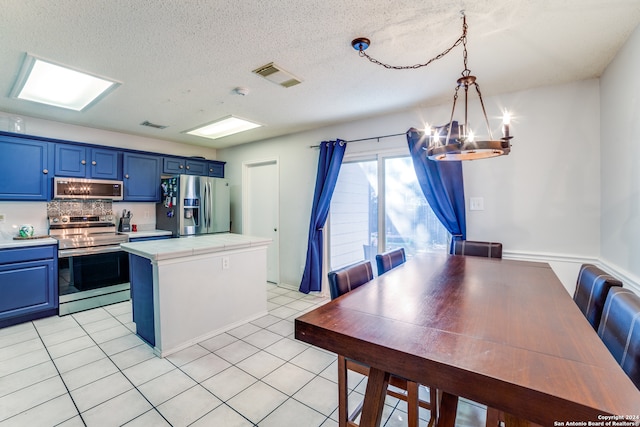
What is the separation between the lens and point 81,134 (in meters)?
4.00

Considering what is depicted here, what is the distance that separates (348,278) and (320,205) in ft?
7.46

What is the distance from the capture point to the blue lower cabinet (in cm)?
255

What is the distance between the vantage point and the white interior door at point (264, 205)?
4781 mm

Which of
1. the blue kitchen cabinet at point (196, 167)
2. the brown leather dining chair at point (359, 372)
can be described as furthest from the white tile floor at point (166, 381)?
the blue kitchen cabinet at point (196, 167)

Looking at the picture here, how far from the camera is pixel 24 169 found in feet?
11.1

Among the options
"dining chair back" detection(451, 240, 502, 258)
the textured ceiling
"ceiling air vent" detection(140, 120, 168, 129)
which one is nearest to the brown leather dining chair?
"dining chair back" detection(451, 240, 502, 258)

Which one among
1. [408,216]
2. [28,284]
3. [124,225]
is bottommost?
[28,284]

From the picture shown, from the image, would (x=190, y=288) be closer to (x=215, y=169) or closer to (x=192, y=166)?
(x=192, y=166)

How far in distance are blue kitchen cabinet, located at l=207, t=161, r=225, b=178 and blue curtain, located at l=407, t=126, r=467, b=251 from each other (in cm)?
379

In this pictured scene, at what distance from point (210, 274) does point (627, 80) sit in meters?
3.66

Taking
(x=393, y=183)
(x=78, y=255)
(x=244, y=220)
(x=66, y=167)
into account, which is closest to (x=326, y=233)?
(x=393, y=183)

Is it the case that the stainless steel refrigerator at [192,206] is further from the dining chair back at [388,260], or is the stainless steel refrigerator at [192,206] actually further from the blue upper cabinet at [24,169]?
the dining chair back at [388,260]

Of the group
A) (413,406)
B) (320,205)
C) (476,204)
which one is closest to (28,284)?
(320,205)

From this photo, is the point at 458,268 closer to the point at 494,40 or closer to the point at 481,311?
the point at 481,311
